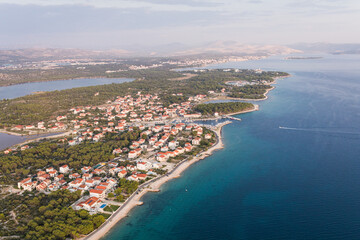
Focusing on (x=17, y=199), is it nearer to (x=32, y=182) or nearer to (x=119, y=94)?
(x=32, y=182)

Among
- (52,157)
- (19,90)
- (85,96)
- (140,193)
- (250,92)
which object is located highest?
(19,90)

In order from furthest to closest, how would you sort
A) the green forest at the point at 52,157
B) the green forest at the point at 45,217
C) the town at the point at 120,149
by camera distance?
1. the green forest at the point at 52,157
2. the town at the point at 120,149
3. the green forest at the point at 45,217

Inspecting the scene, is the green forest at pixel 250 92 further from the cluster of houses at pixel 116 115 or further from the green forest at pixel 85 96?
the cluster of houses at pixel 116 115

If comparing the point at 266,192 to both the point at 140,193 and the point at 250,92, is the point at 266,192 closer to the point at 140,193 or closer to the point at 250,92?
the point at 140,193

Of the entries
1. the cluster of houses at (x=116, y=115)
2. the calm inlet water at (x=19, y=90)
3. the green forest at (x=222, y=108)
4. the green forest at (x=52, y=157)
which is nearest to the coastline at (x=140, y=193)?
the green forest at (x=52, y=157)

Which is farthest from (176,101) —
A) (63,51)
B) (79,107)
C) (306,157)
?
(63,51)

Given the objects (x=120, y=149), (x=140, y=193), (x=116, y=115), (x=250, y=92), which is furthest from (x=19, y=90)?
(x=140, y=193)
